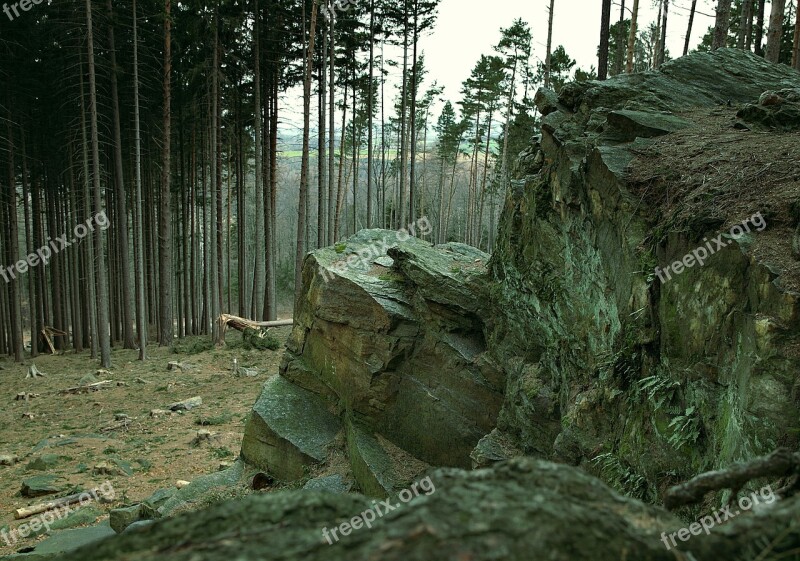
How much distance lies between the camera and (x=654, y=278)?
5609 millimetres

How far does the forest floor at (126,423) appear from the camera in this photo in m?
11.0

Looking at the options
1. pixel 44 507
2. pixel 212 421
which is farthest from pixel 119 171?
pixel 44 507

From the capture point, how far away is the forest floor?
1101 cm

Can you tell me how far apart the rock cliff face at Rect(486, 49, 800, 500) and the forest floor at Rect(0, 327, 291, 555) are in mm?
7130

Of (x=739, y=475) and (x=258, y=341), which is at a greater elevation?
(x=739, y=475)

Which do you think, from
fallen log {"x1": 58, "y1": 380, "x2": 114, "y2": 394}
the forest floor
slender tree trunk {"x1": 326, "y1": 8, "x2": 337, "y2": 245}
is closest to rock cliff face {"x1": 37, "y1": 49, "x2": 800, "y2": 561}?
the forest floor

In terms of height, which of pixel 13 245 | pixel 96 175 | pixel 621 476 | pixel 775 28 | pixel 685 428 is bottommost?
pixel 13 245

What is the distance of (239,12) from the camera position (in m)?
22.2

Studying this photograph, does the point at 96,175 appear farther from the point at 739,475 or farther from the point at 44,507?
the point at 739,475

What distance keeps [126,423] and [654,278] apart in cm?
1300

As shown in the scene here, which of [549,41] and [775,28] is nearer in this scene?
[775,28]

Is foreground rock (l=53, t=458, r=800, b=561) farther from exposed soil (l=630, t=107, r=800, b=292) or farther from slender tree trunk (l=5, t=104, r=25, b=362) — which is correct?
slender tree trunk (l=5, t=104, r=25, b=362)

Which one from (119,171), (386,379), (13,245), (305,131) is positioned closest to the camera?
(386,379)

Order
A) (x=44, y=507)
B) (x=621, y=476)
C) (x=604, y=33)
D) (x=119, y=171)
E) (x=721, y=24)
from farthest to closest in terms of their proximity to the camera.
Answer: (x=119, y=171)
(x=604, y=33)
(x=721, y=24)
(x=44, y=507)
(x=621, y=476)
